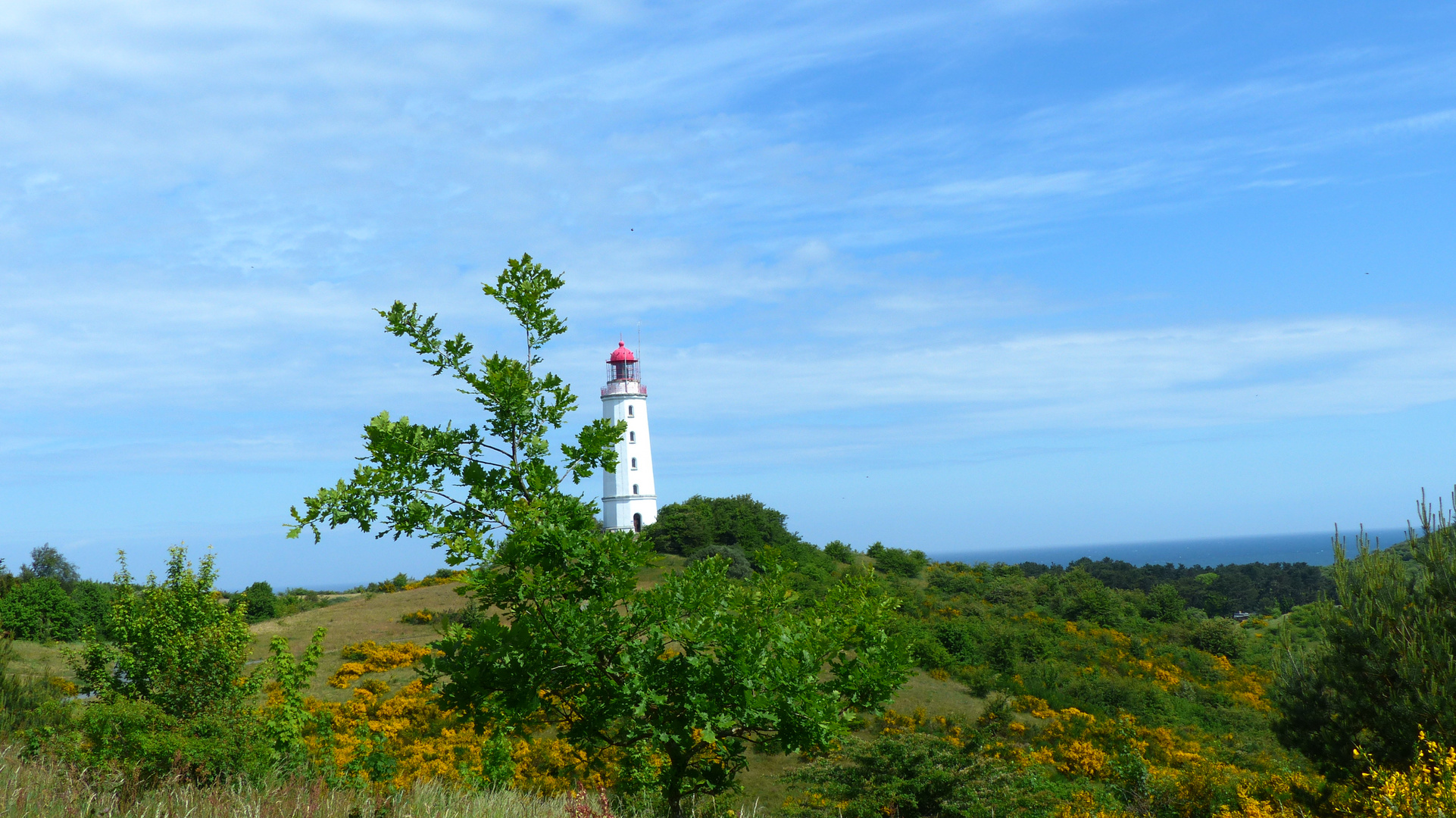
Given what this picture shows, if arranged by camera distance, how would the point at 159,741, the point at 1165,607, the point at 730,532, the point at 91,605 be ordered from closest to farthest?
the point at 159,741 → the point at 91,605 → the point at 1165,607 → the point at 730,532

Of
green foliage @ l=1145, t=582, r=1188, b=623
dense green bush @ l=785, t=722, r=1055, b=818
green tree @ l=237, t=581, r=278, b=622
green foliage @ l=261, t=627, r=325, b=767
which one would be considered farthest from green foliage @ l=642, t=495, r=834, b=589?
green foliage @ l=261, t=627, r=325, b=767

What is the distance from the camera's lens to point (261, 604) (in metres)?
40.3

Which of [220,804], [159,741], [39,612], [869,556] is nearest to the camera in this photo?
[220,804]

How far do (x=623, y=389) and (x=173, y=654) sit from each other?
34.8m

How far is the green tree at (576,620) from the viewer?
821 centimetres

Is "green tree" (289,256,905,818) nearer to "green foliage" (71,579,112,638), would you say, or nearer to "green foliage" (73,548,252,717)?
"green foliage" (73,548,252,717)

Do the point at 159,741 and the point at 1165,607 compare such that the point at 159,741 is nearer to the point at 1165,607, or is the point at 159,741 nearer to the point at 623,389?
the point at 623,389

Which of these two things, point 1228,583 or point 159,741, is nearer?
point 159,741

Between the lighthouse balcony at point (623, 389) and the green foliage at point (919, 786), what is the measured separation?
32910 millimetres

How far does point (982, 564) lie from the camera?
53594 millimetres

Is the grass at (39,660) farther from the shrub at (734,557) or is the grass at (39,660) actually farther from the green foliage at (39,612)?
the shrub at (734,557)

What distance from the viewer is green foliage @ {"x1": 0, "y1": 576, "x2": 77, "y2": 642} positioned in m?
35.3

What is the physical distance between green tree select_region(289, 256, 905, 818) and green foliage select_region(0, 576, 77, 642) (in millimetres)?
34325

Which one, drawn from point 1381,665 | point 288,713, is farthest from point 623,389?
point 1381,665
